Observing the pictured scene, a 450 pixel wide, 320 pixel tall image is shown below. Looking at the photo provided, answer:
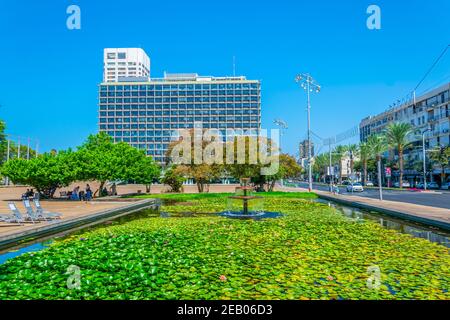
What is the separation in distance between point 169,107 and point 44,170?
10348 centimetres

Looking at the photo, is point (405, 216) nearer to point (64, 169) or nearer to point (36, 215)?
point (36, 215)

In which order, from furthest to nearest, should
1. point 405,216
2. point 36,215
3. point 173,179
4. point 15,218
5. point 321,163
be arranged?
point 321,163
point 173,179
point 405,216
point 36,215
point 15,218

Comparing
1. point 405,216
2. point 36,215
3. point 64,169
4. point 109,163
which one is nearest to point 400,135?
point 405,216

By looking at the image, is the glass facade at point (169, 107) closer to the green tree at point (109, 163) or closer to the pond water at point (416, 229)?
the green tree at point (109, 163)

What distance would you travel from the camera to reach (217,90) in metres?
133

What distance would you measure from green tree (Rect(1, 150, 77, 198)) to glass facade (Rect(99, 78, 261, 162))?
98010 mm

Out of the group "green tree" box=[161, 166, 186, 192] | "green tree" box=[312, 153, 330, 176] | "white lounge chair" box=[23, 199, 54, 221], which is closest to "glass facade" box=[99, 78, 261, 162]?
"green tree" box=[312, 153, 330, 176]

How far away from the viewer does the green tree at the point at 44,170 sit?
31062 mm

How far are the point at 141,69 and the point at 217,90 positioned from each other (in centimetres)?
7745

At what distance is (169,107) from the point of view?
13225 cm

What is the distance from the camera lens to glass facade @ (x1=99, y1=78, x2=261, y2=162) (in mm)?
131125
